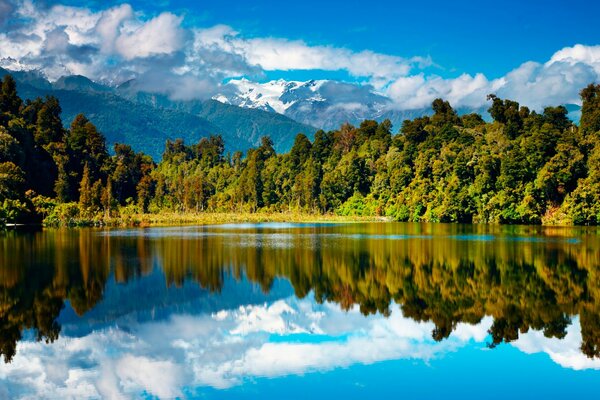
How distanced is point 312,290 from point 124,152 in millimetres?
107613

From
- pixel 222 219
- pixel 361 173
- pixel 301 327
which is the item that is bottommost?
pixel 301 327

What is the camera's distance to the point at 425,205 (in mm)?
88500

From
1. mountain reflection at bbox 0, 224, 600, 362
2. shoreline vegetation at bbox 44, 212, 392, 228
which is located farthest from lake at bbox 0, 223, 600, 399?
shoreline vegetation at bbox 44, 212, 392, 228

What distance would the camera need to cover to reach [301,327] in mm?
18250

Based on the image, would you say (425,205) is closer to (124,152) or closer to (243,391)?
(124,152)

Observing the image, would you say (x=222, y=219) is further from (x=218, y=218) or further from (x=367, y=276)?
(x=367, y=276)

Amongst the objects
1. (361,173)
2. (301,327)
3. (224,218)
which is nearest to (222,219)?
(224,218)

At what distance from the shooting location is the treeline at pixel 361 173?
72.1 metres

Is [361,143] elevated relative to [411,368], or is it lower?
elevated

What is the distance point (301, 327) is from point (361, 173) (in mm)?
92098

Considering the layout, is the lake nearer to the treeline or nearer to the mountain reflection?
the mountain reflection

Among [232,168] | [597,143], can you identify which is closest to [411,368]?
[597,143]

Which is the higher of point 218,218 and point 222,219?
point 218,218

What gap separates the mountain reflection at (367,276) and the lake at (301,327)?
0.31 feet
